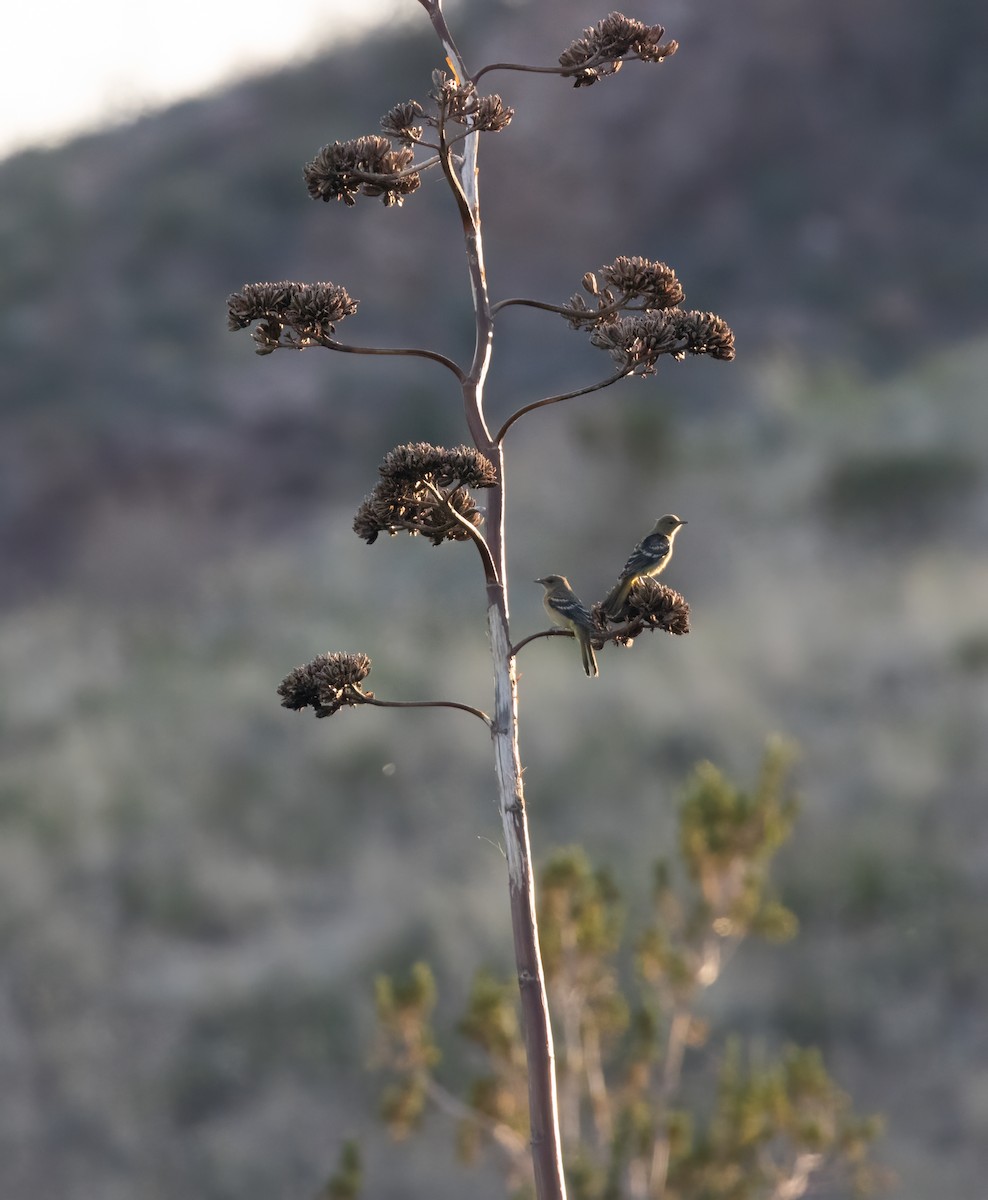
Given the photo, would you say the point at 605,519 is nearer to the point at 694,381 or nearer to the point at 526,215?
the point at 694,381

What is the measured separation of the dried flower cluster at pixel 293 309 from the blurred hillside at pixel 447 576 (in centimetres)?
312

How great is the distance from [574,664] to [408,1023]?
480 inches

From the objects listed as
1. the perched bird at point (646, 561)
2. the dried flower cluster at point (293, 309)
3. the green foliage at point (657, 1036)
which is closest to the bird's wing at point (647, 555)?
the perched bird at point (646, 561)

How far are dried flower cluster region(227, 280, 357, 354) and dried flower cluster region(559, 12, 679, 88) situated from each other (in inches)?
31.6

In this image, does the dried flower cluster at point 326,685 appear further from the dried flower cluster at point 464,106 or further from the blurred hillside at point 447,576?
the blurred hillside at point 447,576

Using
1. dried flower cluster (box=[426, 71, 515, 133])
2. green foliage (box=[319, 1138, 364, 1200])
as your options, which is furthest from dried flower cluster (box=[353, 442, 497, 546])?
green foliage (box=[319, 1138, 364, 1200])

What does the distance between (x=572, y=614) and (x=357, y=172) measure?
51.6 inches

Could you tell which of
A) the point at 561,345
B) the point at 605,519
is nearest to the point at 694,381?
the point at 561,345

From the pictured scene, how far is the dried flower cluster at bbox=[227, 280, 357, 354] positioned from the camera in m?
3.49

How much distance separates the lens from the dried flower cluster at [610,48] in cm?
376

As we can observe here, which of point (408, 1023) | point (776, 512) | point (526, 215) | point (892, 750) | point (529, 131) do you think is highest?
point (529, 131)

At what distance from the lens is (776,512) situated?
81.3 ft

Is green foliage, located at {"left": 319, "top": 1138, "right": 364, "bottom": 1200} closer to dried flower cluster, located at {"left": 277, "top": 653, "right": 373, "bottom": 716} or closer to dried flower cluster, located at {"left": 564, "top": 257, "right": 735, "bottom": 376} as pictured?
dried flower cluster, located at {"left": 277, "top": 653, "right": 373, "bottom": 716}

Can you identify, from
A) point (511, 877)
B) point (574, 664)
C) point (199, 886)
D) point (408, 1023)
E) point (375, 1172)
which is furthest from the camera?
point (574, 664)
